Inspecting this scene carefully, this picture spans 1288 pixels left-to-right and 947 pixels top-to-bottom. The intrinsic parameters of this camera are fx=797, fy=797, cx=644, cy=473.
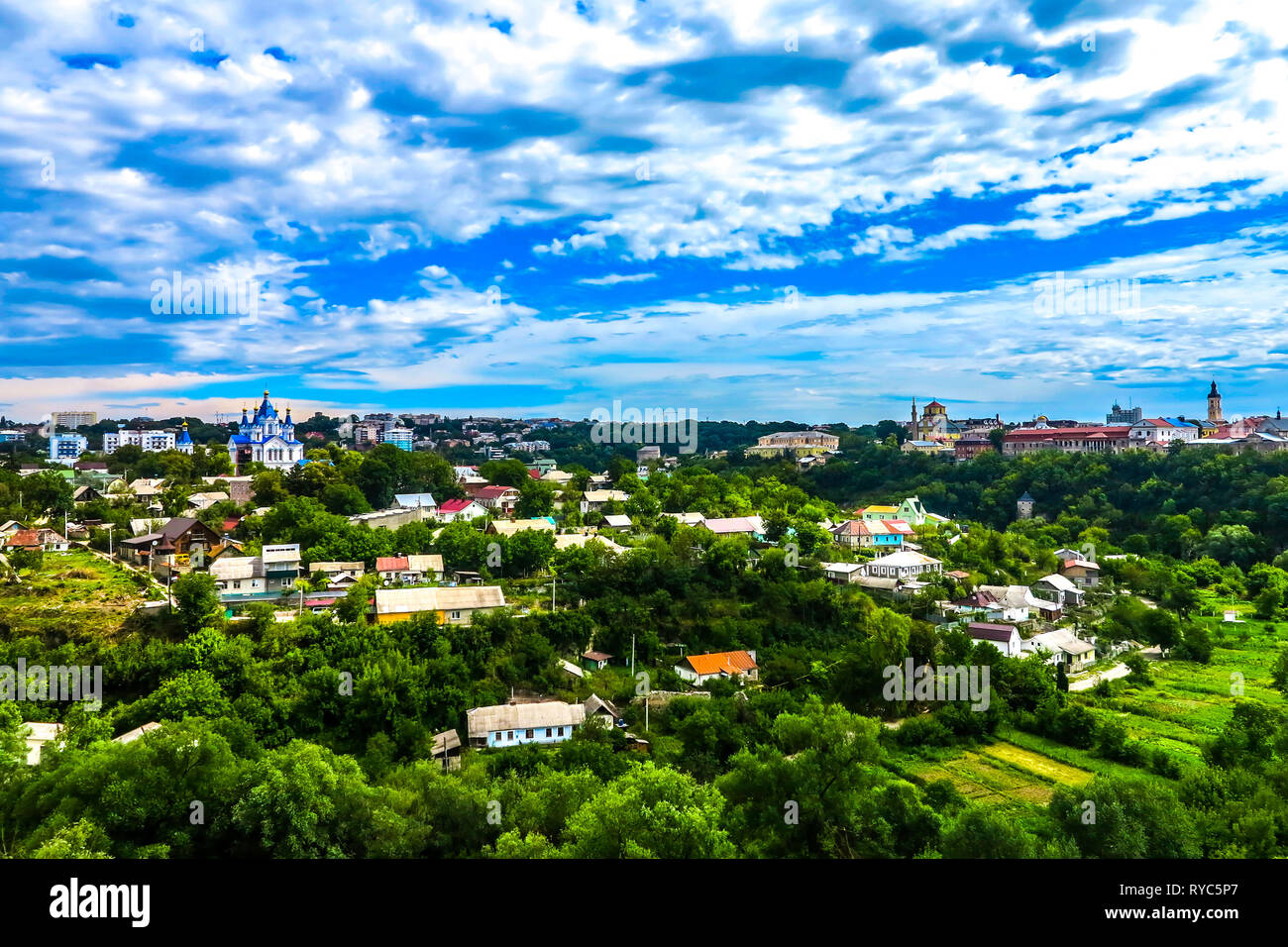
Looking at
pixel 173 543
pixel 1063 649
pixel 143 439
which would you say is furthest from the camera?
pixel 143 439

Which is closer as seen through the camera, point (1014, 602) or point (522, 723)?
point (522, 723)

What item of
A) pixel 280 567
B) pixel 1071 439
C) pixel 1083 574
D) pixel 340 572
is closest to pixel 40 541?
pixel 280 567

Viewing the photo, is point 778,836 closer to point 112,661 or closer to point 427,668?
point 427,668

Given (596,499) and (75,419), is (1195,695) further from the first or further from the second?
(75,419)

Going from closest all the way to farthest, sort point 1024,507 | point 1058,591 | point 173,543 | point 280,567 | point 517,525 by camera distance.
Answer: point 280,567
point 173,543
point 517,525
point 1058,591
point 1024,507

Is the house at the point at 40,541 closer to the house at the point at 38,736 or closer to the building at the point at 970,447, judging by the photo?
the house at the point at 38,736

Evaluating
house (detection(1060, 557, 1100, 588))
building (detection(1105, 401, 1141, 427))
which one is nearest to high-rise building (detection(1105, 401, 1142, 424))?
Answer: building (detection(1105, 401, 1141, 427))

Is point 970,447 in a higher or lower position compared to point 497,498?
higher
